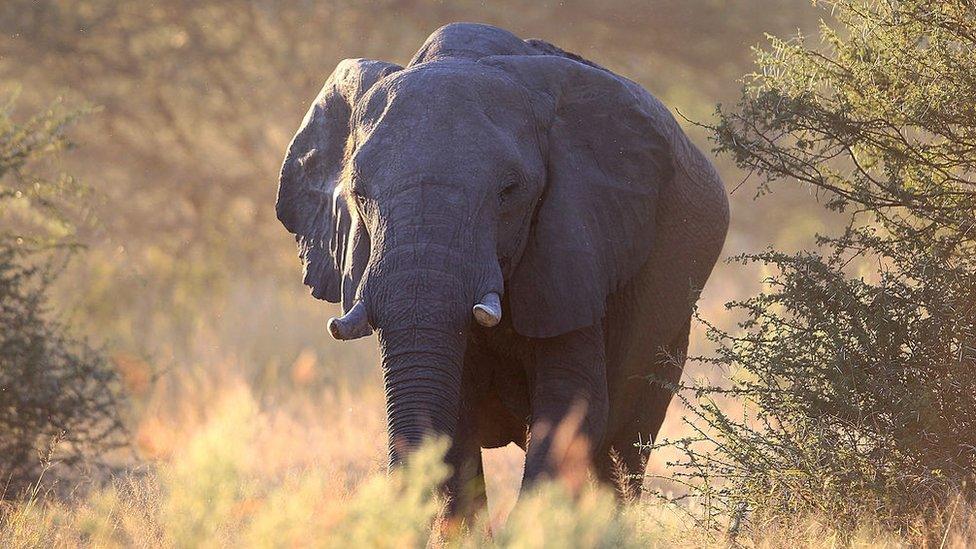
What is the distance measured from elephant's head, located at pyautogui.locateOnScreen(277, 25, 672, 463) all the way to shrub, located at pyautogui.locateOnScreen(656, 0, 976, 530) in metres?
0.54

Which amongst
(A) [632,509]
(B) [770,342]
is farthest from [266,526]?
(B) [770,342]

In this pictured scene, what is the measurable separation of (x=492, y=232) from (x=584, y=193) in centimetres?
78

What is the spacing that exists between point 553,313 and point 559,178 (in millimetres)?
574

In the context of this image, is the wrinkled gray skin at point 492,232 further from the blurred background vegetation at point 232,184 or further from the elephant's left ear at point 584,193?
the blurred background vegetation at point 232,184

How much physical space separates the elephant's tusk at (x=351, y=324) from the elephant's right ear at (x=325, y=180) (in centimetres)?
70

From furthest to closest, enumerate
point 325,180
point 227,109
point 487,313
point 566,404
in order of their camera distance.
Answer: point 227,109, point 325,180, point 566,404, point 487,313

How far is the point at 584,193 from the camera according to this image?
23.2 ft

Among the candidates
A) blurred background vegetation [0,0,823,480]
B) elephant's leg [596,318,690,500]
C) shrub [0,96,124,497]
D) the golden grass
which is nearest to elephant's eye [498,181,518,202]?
the golden grass

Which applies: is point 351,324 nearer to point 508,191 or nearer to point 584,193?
point 508,191

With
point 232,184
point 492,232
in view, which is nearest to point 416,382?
point 492,232

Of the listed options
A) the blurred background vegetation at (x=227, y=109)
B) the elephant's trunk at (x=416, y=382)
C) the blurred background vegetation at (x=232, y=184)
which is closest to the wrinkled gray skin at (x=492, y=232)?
the elephant's trunk at (x=416, y=382)

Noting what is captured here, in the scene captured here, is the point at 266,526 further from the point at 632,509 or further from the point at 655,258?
the point at 655,258

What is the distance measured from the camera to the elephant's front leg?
6777mm

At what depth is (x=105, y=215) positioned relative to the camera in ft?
76.1
